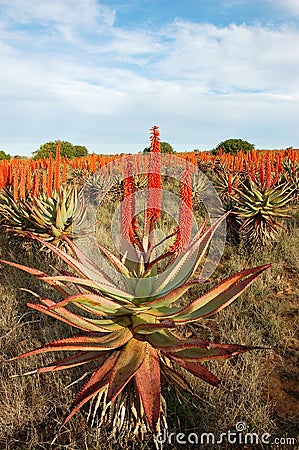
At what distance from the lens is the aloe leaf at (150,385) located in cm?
158

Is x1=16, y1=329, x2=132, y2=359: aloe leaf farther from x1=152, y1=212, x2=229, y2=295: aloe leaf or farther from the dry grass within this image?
the dry grass

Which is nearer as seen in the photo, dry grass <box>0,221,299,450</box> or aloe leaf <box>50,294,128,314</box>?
aloe leaf <box>50,294,128,314</box>

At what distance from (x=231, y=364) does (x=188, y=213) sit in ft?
5.92

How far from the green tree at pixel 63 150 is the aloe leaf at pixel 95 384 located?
1889 centimetres

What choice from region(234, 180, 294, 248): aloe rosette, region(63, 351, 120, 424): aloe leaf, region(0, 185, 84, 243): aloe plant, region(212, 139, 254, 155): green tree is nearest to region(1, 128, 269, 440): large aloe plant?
region(63, 351, 120, 424): aloe leaf

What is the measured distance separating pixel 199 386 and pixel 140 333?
115 cm

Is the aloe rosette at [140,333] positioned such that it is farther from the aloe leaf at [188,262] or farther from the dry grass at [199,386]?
the dry grass at [199,386]

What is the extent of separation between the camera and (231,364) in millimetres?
3064

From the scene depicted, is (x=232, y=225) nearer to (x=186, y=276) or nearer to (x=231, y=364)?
(x=231, y=364)

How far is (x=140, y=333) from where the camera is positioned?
1.88 m

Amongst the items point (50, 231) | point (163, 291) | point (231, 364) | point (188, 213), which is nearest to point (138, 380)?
point (163, 291)
